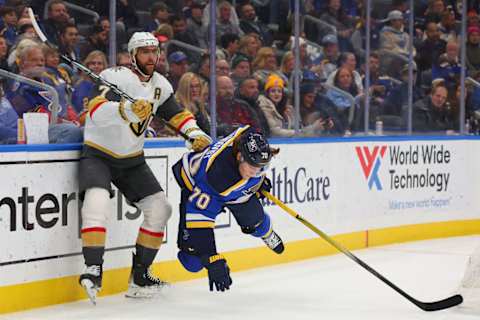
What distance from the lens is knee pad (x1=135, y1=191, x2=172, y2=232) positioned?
525 centimetres

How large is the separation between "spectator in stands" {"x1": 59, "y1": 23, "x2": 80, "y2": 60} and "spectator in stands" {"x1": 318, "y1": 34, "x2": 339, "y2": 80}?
7.62 feet

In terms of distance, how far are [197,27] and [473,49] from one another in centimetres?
328

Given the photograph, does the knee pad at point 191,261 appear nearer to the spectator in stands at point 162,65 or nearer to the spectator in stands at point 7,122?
the spectator in stands at point 7,122

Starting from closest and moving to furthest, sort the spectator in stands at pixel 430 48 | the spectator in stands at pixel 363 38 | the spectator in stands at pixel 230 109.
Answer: the spectator in stands at pixel 230 109 → the spectator in stands at pixel 363 38 → the spectator in stands at pixel 430 48

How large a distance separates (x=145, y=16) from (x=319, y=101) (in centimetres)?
177

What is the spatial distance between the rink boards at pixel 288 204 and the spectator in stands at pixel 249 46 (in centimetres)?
74

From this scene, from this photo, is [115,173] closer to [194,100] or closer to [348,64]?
[194,100]

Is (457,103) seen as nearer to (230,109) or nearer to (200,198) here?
(230,109)

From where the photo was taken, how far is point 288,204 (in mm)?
6711

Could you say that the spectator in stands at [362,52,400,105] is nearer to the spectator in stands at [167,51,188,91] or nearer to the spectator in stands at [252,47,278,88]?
the spectator in stands at [252,47,278,88]

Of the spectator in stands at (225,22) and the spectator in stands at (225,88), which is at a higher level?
the spectator in stands at (225,22)

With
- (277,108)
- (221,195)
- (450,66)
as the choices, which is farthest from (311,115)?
(221,195)

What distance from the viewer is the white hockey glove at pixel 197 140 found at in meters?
5.22

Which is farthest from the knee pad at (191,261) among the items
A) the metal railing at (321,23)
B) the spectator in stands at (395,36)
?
the spectator in stands at (395,36)
